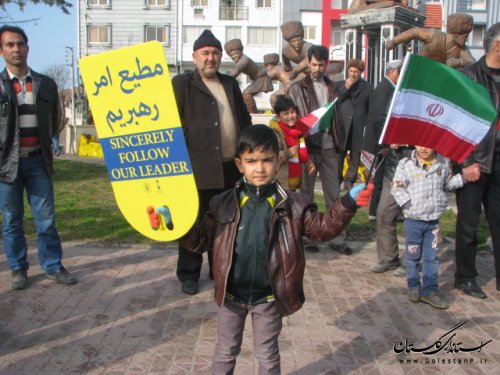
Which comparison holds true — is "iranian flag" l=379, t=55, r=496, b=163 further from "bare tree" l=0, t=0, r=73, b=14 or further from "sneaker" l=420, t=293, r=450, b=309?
"bare tree" l=0, t=0, r=73, b=14

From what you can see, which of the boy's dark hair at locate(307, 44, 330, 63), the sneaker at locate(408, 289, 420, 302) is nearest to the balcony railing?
the boy's dark hair at locate(307, 44, 330, 63)

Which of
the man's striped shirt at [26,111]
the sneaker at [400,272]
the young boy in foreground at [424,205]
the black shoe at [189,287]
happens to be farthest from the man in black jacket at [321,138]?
the man's striped shirt at [26,111]

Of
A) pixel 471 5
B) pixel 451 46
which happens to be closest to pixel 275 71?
pixel 451 46

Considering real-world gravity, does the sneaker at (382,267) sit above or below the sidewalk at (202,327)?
above

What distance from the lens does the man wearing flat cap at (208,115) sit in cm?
464

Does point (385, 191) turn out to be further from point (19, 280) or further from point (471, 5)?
point (471, 5)

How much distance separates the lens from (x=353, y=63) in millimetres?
6961

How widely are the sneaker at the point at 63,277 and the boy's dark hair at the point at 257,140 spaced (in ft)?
9.26

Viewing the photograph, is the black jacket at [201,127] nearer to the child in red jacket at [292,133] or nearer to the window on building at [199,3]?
the child in red jacket at [292,133]

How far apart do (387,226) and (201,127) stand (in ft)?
7.02

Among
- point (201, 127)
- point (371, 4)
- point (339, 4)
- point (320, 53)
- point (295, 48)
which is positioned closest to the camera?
point (201, 127)

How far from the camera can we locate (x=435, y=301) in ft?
15.4

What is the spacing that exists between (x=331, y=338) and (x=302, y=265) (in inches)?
50.8

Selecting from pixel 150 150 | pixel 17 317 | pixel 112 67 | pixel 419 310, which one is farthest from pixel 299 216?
pixel 17 317
